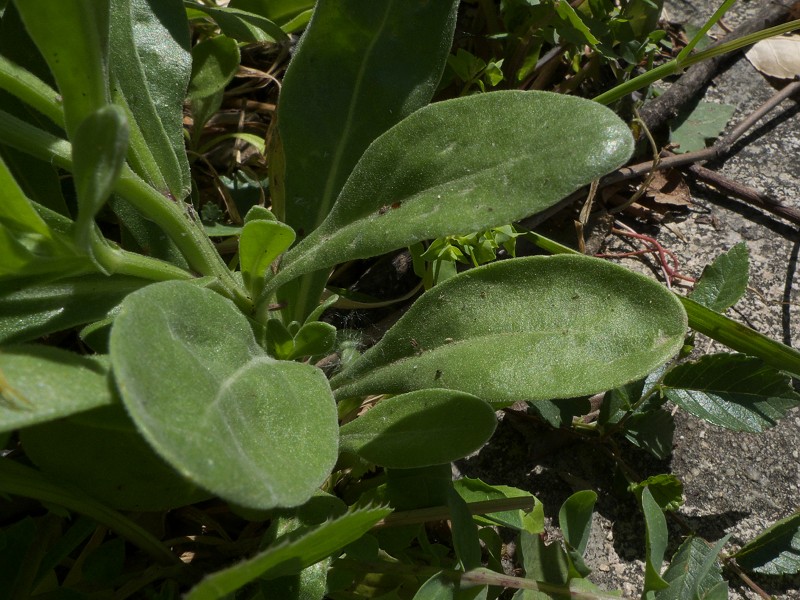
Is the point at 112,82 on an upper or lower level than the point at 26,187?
upper

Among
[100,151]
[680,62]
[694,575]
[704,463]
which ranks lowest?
[704,463]

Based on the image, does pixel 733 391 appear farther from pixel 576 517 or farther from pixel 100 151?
pixel 100 151

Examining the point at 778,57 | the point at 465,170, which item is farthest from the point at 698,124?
the point at 465,170

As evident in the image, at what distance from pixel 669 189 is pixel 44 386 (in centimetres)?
165

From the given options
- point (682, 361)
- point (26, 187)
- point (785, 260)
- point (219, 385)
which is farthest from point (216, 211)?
point (785, 260)

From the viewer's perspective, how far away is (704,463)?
64.6 inches

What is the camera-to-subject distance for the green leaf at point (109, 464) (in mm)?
1143

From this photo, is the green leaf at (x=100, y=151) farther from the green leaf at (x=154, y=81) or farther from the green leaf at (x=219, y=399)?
the green leaf at (x=154, y=81)

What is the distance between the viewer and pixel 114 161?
822 mm

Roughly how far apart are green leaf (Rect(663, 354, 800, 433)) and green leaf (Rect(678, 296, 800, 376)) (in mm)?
22

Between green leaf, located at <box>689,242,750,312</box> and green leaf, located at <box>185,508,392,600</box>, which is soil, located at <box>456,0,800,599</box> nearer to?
green leaf, located at <box>689,242,750,312</box>

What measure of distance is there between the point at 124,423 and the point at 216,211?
72 centimetres

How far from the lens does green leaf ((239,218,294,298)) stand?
117cm

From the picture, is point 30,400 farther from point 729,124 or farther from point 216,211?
point 729,124
